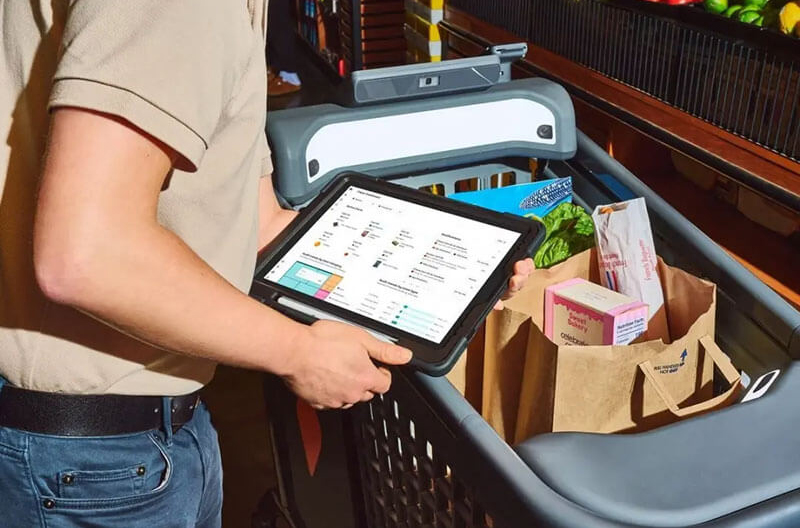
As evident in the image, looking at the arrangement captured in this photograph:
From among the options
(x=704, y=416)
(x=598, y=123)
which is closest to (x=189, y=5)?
(x=704, y=416)

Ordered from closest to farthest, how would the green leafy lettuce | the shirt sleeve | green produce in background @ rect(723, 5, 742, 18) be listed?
the shirt sleeve
the green leafy lettuce
green produce in background @ rect(723, 5, 742, 18)

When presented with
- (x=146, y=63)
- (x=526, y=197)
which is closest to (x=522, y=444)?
(x=146, y=63)

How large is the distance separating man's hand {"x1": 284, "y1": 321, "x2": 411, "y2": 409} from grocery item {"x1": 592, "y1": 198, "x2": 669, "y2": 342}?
385 millimetres

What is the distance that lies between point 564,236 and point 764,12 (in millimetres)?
659

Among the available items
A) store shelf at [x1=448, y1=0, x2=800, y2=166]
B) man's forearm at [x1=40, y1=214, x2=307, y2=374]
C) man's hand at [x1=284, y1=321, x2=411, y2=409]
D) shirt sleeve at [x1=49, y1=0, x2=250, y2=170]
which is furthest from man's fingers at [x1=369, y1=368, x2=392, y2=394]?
store shelf at [x1=448, y1=0, x2=800, y2=166]

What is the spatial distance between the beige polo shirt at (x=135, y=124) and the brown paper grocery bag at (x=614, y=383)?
1.19ft

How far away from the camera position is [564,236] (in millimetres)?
1325

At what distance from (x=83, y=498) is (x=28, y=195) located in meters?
0.32

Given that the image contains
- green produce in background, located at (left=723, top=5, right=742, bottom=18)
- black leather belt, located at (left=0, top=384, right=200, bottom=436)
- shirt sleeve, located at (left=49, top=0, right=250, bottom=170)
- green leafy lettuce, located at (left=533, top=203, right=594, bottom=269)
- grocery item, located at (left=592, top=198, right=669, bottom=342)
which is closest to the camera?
shirt sleeve, located at (left=49, top=0, right=250, bottom=170)

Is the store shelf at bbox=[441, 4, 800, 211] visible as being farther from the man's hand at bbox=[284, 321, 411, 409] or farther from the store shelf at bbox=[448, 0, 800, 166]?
the man's hand at bbox=[284, 321, 411, 409]

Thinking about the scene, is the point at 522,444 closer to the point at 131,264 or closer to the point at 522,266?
the point at 522,266

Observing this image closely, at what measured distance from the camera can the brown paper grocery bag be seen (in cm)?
97

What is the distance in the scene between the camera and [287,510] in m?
1.58

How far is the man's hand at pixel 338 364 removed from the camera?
0.92 meters
